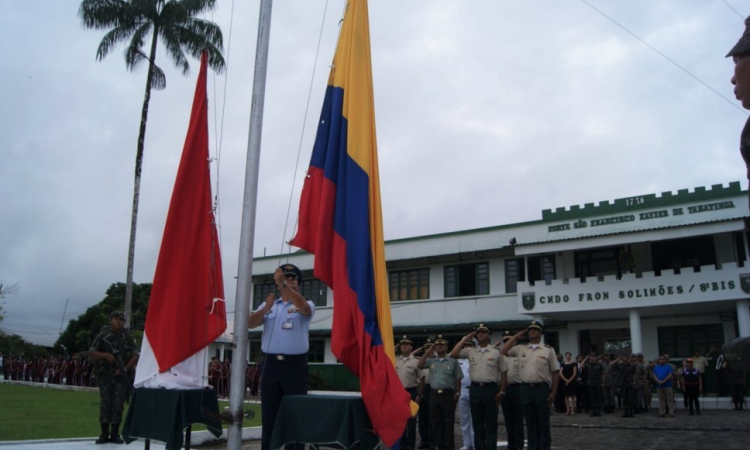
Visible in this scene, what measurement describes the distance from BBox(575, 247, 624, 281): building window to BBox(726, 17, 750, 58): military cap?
80.0 ft

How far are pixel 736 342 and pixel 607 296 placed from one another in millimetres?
22942

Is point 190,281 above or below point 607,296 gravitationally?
below

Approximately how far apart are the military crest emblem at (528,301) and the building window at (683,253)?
4.65 metres

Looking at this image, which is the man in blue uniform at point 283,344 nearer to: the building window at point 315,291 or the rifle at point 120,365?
the rifle at point 120,365

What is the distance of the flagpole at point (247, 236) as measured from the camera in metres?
4.70

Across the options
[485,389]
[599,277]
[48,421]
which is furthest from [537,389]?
[599,277]

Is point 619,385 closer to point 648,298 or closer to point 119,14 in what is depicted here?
point 648,298

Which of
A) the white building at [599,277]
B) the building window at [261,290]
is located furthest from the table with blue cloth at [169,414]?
the building window at [261,290]

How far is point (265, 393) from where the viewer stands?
5.27 metres

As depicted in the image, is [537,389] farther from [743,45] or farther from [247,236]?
[743,45]

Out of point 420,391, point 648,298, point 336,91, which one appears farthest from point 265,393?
point 648,298

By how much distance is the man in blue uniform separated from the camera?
5.25m

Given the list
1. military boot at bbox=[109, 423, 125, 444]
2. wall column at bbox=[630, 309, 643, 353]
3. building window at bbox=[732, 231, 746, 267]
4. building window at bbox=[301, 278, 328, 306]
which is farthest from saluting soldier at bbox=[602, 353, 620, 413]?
building window at bbox=[301, 278, 328, 306]

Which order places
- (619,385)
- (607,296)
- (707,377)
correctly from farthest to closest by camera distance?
1. (607,296)
2. (707,377)
3. (619,385)
